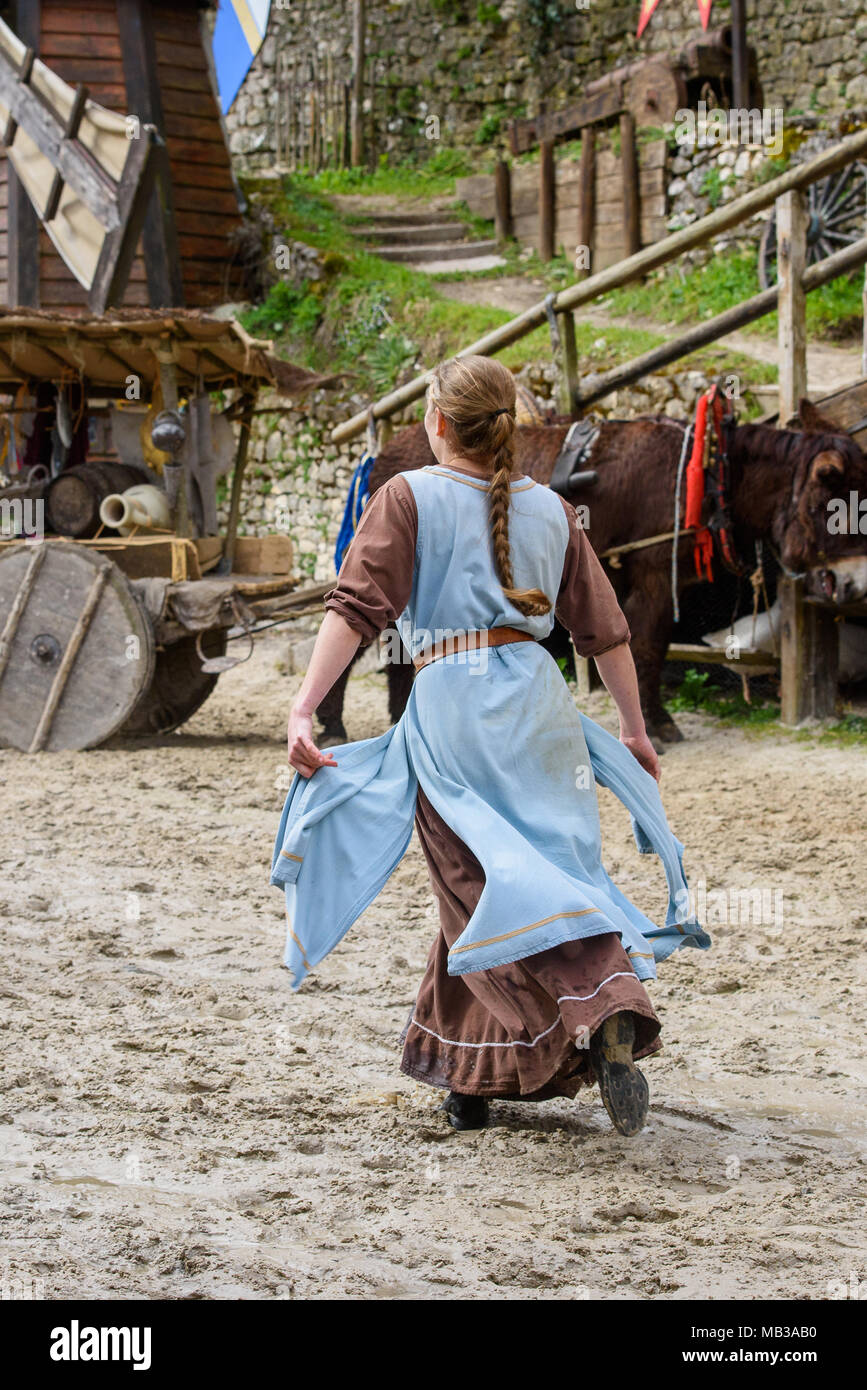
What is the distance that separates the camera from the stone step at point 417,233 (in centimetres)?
1677

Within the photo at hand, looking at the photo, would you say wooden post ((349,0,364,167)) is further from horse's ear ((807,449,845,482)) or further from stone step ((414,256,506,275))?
horse's ear ((807,449,845,482))

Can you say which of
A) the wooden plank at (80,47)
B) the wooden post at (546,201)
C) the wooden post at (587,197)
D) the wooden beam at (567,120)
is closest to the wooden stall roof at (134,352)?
the wooden plank at (80,47)

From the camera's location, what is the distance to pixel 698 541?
7.04m

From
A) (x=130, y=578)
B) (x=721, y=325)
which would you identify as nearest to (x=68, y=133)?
(x=130, y=578)

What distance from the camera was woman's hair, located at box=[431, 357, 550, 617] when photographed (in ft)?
8.84

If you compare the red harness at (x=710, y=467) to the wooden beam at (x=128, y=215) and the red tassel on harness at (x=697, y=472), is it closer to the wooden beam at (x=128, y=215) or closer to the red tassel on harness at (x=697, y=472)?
the red tassel on harness at (x=697, y=472)

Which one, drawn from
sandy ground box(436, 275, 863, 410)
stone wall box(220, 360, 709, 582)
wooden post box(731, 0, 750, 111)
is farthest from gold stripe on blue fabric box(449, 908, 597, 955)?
wooden post box(731, 0, 750, 111)

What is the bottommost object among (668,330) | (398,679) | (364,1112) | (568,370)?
(364,1112)

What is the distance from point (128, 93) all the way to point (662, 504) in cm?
915

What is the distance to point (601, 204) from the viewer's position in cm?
1517

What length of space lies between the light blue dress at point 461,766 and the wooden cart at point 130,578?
15.4ft

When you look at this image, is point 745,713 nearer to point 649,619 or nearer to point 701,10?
point 649,619

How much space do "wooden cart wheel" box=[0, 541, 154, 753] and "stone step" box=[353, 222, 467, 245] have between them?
10759mm
